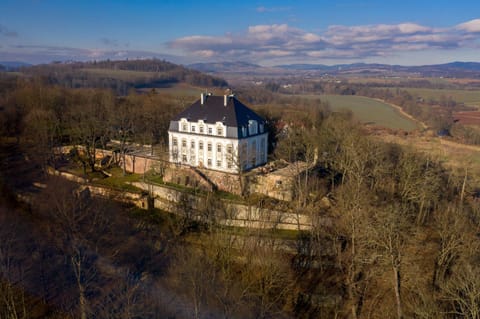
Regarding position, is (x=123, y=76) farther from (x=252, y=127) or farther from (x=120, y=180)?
(x=252, y=127)

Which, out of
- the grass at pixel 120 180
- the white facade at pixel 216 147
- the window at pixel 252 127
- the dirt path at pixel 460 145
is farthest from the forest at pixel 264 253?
the dirt path at pixel 460 145

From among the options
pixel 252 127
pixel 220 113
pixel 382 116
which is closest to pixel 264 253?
pixel 252 127

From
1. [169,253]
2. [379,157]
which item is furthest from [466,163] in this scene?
[169,253]

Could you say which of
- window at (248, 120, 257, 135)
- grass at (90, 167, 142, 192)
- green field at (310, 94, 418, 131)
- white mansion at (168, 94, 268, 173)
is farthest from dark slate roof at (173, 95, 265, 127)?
green field at (310, 94, 418, 131)

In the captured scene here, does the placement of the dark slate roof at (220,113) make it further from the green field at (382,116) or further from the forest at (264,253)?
the green field at (382,116)

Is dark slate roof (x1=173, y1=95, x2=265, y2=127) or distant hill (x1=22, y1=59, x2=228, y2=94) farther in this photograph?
distant hill (x1=22, y1=59, x2=228, y2=94)

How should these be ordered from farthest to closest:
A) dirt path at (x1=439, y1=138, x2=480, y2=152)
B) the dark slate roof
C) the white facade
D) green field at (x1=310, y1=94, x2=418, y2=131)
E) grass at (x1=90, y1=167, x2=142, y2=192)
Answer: green field at (x1=310, y1=94, x2=418, y2=131) < dirt path at (x1=439, y1=138, x2=480, y2=152) < the dark slate roof < the white facade < grass at (x1=90, y1=167, x2=142, y2=192)

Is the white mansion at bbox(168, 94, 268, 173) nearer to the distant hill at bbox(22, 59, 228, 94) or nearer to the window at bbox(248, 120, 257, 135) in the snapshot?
the window at bbox(248, 120, 257, 135)
